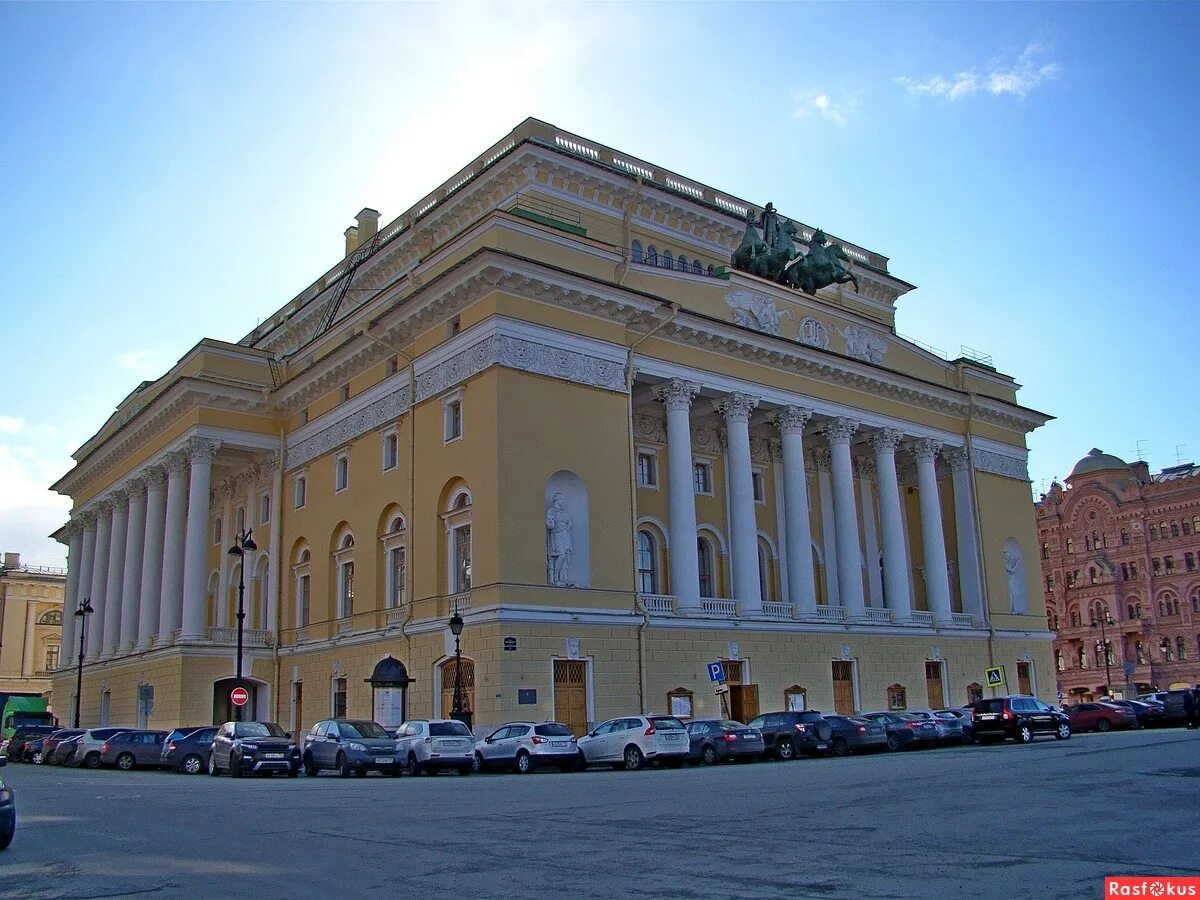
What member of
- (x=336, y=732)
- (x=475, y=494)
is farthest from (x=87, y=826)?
(x=475, y=494)

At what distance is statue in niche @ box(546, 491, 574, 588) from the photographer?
102ft

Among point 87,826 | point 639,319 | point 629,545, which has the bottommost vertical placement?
point 87,826

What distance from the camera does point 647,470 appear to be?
3797 cm

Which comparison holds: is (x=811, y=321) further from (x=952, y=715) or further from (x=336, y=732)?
(x=336, y=732)

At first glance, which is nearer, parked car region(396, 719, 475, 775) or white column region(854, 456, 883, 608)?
parked car region(396, 719, 475, 775)

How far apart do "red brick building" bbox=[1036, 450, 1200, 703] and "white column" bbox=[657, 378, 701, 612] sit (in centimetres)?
5071

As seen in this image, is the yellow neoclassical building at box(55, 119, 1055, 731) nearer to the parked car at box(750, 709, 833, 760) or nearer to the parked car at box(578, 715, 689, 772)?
the parked car at box(578, 715, 689, 772)

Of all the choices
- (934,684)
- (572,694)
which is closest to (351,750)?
(572,694)

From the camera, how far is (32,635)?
303ft

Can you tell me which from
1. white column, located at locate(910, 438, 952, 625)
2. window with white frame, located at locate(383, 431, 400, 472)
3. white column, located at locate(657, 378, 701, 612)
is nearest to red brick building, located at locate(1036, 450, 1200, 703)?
white column, located at locate(910, 438, 952, 625)

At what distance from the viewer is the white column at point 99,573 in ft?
166

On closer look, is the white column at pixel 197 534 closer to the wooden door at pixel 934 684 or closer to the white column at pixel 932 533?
the wooden door at pixel 934 684

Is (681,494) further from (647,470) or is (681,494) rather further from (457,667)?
(457,667)

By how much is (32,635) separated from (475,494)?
249 feet
